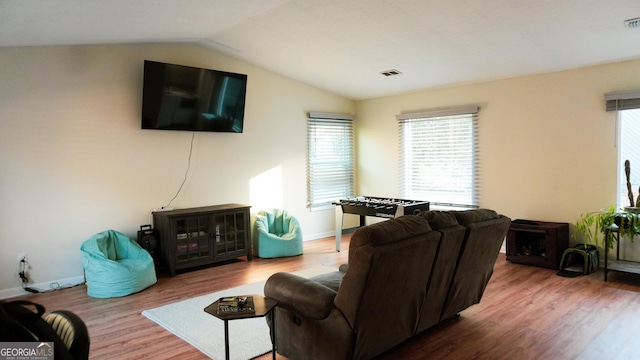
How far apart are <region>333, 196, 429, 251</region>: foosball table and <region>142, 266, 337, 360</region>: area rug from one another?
88.8 inches

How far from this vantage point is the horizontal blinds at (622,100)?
4.52 meters

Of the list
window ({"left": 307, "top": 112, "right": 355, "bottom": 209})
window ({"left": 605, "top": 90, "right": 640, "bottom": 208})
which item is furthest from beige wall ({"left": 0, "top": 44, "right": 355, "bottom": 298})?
window ({"left": 605, "top": 90, "right": 640, "bottom": 208})

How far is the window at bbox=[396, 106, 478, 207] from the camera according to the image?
5.95 metres

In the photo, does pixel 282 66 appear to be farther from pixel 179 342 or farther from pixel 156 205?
pixel 179 342

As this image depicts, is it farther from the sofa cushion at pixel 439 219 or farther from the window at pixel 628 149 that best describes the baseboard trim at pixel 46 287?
the window at pixel 628 149

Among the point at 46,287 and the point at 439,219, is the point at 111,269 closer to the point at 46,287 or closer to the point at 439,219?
the point at 46,287

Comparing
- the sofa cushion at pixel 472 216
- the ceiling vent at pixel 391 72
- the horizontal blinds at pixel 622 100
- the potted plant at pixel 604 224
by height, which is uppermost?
the ceiling vent at pixel 391 72

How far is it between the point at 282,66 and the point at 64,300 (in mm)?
3833

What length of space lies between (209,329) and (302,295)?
46.8 inches

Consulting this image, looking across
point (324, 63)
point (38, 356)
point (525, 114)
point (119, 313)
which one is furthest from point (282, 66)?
point (38, 356)

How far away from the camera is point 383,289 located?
2.45 meters

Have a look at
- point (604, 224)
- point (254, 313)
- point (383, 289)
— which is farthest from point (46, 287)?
point (604, 224)

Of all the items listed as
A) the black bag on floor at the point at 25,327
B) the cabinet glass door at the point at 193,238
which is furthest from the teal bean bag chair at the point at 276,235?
the black bag on floor at the point at 25,327

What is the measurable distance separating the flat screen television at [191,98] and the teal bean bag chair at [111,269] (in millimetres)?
1390
